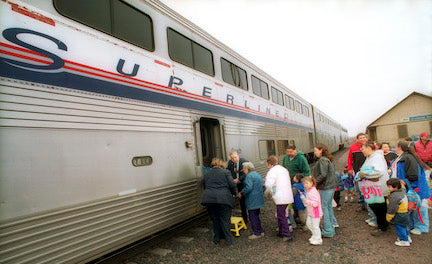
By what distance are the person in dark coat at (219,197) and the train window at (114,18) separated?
242 centimetres

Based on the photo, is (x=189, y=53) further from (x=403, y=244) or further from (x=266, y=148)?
(x=403, y=244)

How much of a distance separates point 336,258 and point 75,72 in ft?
14.3

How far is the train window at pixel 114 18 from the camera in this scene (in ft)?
9.48

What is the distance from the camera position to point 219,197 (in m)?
3.78

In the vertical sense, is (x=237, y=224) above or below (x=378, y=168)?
below

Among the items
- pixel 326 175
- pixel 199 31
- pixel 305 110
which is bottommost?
pixel 326 175

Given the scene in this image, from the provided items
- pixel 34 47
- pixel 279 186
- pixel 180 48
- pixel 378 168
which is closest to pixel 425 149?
pixel 378 168

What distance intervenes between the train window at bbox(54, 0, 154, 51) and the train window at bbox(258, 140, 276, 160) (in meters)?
4.35

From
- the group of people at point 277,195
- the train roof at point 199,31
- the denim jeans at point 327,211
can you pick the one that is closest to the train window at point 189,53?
the train roof at point 199,31

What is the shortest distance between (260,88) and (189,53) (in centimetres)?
354

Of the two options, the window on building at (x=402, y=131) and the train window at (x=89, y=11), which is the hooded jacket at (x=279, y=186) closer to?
the train window at (x=89, y=11)

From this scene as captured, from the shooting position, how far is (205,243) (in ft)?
13.4

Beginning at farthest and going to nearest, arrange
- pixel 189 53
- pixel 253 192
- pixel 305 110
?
pixel 305 110 < pixel 189 53 < pixel 253 192

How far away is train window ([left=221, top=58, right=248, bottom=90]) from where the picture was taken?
5675 mm
